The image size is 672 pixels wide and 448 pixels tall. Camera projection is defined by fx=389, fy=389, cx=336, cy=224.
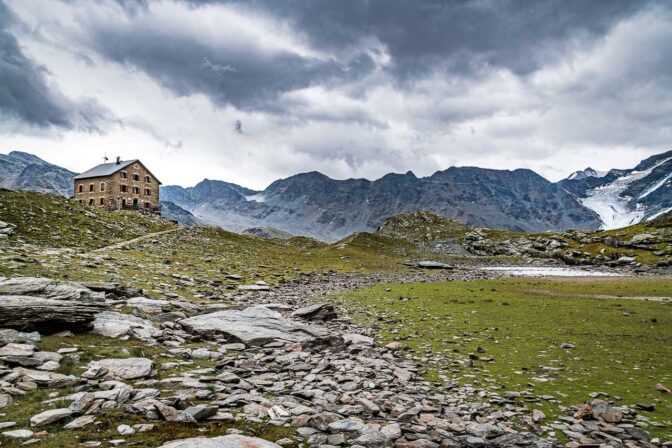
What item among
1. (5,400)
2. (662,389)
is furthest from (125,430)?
(662,389)

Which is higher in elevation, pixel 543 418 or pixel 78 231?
pixel 78 231

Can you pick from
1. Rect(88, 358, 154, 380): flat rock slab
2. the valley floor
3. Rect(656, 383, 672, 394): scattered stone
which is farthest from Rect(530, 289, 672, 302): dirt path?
Rect(88, 358, 154, 380): flat rock slab

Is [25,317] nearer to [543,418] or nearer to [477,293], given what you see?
[543,418]

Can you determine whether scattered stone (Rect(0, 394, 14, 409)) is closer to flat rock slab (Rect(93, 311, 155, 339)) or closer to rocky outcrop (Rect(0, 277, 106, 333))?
rocky outcrop (Rect(0, 277, 106, 333))

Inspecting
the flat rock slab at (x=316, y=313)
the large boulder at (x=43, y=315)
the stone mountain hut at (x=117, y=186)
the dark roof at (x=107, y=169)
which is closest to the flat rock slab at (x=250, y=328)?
the flat rock slab at (x=316, y=313)

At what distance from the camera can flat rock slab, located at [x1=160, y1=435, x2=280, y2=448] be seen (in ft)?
27.5

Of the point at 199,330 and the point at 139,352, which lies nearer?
the point at 139,352

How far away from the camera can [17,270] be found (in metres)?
27.7

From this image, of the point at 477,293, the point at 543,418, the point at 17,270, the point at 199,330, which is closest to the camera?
the point at 543,418

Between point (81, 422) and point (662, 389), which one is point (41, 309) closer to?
point (81, 422)

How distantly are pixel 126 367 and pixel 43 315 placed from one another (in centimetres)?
558

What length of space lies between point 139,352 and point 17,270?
19.3m

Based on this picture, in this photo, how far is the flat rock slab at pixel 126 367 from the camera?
12.9 meters

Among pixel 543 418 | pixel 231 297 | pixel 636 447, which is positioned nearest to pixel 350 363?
pixel 543 418
